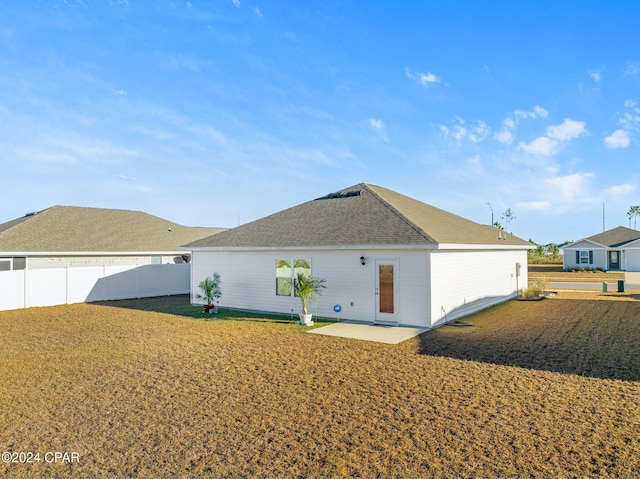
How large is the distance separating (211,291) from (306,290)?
544 centimetres

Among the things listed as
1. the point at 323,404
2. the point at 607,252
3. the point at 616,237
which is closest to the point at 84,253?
the point at 323,404

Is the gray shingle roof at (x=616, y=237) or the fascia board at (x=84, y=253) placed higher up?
the gray shingle roof at (x=616, y=237)

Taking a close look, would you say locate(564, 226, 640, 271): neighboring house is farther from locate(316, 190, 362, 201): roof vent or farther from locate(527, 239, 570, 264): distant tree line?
locate(316, 190, 362, 201): roof vent

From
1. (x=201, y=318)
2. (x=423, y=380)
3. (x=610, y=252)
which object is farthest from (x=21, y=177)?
(x=610, y=252)

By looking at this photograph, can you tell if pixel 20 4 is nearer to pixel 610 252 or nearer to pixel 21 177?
pixel 21 177

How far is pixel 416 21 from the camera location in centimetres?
1527

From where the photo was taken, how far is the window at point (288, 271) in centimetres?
1381

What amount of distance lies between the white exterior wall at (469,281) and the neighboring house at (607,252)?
1005 inches

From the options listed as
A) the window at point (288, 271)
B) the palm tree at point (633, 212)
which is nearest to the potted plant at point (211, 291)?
the window at point (288, 271)

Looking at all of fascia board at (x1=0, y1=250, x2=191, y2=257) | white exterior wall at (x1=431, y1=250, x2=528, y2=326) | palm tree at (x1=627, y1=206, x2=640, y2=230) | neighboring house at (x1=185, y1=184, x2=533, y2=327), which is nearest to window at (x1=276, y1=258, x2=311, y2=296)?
neighboring house at (x1=185, y1=184, x2=533, y2=327)

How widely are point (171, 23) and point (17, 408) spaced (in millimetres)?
15029

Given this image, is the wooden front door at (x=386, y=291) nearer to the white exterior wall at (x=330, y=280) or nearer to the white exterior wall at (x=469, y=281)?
the white exterior wall at (x=330, y=280)

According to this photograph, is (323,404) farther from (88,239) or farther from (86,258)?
(88,239)

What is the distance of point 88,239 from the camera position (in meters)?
22.1
